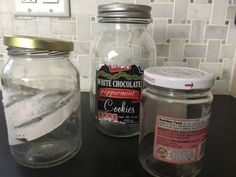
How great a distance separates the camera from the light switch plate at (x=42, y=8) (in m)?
0.59

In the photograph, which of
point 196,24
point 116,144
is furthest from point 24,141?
point 196,24

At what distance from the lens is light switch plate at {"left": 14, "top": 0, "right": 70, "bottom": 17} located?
1.92 ft

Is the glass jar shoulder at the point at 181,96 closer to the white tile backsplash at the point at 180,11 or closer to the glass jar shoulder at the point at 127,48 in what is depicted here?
the glass jar shoulder at the point at 127,48

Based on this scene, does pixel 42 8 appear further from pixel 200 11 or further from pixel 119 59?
pixel 200 11

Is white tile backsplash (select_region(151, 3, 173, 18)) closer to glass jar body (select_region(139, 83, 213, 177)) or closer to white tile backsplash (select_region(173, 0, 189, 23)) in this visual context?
white tile backsplash (select_region(173, 0, 189, 23))

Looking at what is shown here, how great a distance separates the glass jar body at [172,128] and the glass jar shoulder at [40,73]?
0.14 meters

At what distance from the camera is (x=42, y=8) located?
59 cm

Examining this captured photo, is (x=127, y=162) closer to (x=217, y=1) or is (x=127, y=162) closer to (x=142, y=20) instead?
(x=142, y=20)

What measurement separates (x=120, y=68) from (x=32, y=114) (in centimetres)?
17

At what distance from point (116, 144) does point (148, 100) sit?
11 centimetres

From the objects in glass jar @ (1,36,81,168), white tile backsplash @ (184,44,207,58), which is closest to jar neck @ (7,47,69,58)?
glass jar @ (1,36,81,168)

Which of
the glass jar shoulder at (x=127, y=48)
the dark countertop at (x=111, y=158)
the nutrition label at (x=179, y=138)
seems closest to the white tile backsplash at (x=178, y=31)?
the glass jar shoulder at (x=127, y=48)

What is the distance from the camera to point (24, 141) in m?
0.33

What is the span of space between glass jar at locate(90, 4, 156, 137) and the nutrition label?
0.12 m
